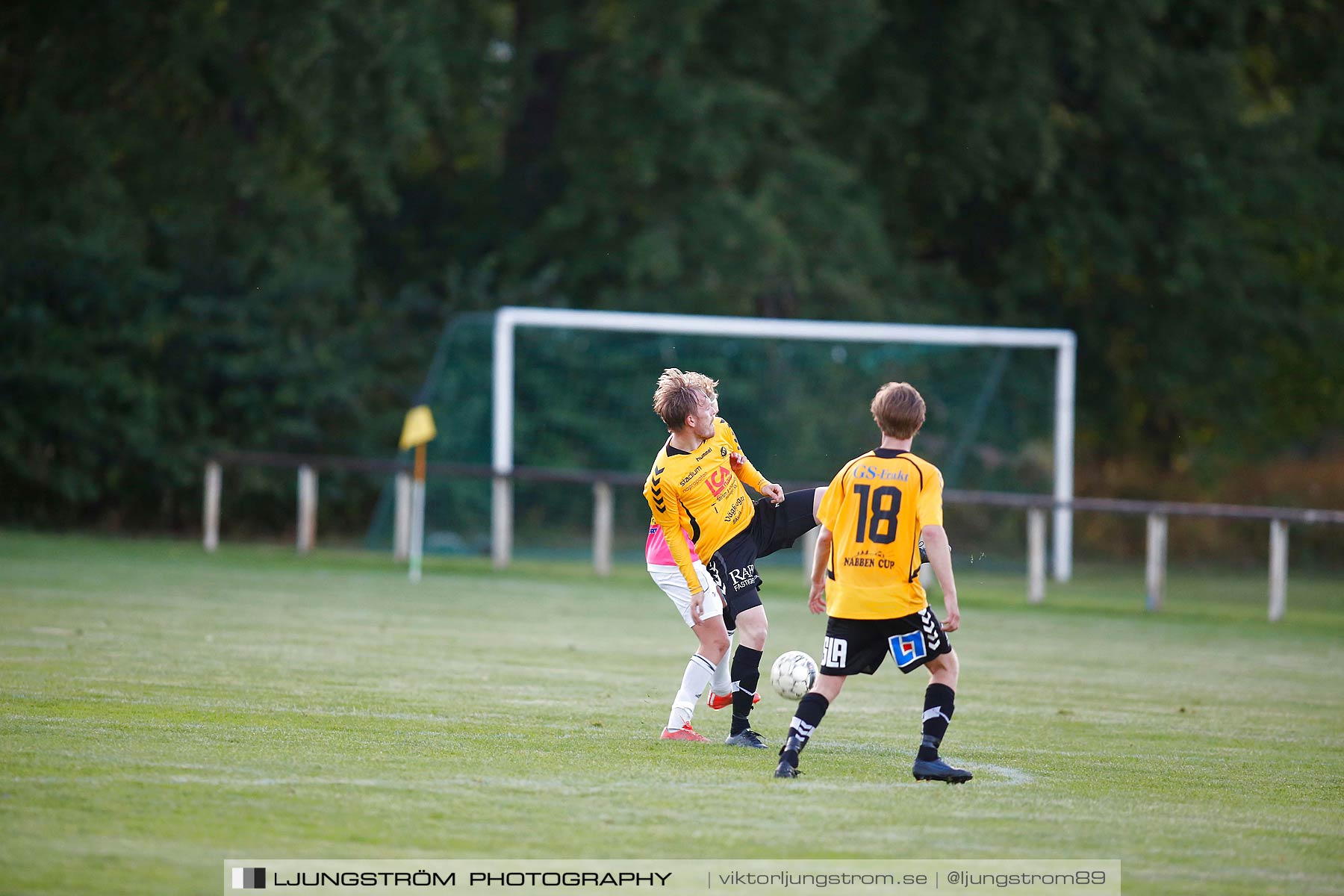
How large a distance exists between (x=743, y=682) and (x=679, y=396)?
54.5 inches

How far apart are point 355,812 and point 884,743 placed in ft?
9.86

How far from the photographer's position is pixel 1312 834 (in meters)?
5.68

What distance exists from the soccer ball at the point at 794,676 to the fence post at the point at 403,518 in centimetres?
1205

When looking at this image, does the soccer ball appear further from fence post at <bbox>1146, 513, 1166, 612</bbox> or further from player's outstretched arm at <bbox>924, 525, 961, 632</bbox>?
fence post at <bbox>1146, 513, 1166, 612</bbox>

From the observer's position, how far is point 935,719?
6.49 meters

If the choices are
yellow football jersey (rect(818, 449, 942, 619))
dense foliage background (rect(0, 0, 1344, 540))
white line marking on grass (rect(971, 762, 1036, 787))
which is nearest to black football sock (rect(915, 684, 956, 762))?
white line marking on grass (rect(971, 762, 1036, 787))

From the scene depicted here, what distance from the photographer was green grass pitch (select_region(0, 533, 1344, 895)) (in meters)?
5.06

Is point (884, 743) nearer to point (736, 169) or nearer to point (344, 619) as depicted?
point (344, 619)

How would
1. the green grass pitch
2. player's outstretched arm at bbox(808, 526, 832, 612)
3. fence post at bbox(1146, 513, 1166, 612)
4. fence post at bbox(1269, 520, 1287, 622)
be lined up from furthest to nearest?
fence post at bbox(1146, 513, 1166, 612)
fence post at bbox(1269, 520, 1287, 622)
player's outstretched arm at bbox(808, 526, 832, 612)
the green grass pitch

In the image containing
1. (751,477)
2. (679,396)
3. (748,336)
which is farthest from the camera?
(748,336)

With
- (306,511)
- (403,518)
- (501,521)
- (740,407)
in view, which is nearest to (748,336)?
(740,407)

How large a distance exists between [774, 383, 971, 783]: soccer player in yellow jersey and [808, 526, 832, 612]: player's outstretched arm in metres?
0.07

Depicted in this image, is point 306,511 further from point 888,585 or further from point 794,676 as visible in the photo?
point 888,585

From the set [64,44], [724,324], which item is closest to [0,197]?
[64,44]
